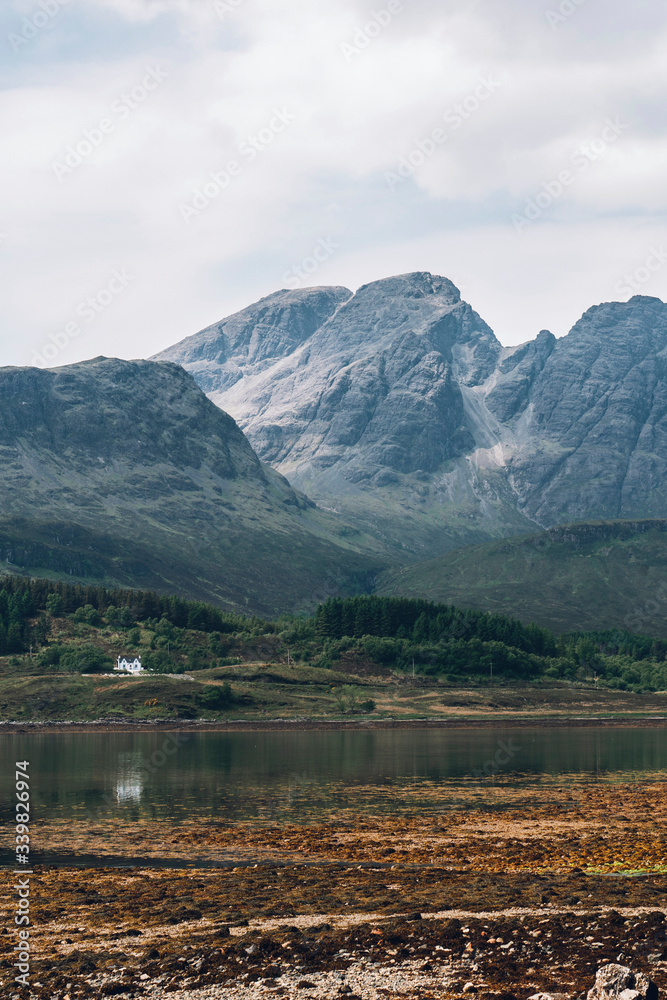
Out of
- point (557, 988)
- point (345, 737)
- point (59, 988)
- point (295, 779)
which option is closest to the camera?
point (557, 988)

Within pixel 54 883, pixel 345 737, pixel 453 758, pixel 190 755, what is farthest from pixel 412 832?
pixel 345 737

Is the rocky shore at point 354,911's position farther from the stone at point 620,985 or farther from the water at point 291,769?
the water at point 291,769

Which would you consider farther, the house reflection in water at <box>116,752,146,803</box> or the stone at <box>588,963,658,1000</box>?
the house reflection in water at <box>116,752,146,803</box>

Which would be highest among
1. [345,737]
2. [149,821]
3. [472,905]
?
[472,905]

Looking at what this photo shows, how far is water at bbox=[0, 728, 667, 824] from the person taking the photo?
75750 mm

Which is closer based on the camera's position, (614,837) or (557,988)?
(557,988)

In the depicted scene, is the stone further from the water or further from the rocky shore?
the water

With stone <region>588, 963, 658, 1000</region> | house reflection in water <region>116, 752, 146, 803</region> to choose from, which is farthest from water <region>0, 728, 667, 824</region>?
stone <region>588, 963, 658, 1000</region>

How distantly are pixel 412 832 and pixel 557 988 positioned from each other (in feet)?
113

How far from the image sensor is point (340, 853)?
5244 centimetres

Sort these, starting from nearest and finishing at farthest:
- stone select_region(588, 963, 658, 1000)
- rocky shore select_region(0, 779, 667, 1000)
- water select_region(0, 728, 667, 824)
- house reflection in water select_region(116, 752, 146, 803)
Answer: stone select_region(588, 963, 658, 1000), rocky shore select_region(0, 779, 667, 1000), water select_region(0, 728, 667, 824), house reflection in water select_region(116, 752, 146, 803)

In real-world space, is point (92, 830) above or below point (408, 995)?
below

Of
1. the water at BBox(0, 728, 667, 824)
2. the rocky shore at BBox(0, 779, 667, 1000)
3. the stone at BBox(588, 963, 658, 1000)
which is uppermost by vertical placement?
the stone at BBox(588, 963, 658, 1000)

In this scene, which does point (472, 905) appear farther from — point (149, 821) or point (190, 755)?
point (190, 755)
